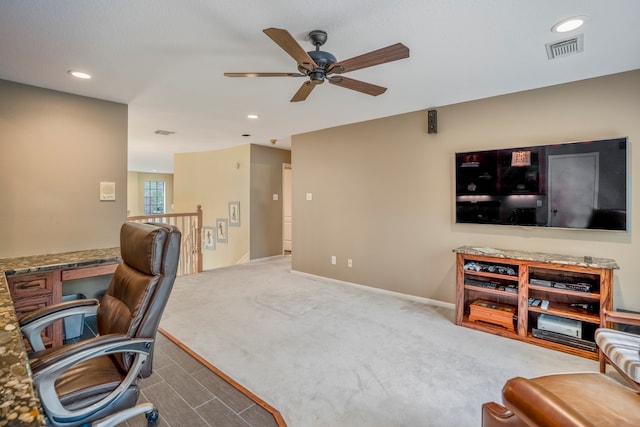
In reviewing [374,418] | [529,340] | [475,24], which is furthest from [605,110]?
[374,418]

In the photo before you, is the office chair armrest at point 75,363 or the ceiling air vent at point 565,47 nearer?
the office chair armrest at point 75,363

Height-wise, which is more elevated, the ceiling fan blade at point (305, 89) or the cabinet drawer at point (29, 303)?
the ceiling fan blade at point (305, 89)

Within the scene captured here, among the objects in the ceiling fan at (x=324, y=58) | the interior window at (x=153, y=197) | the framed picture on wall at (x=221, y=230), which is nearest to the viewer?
the ceiling fan at (x=324, y=58)

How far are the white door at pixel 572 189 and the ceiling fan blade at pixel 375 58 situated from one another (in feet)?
6.66

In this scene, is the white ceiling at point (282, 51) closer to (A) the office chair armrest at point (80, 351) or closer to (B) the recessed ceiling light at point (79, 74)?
(B) the recessed ceiling light at point (79, 74)

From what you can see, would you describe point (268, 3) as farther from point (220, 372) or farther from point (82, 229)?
point (82, 229)

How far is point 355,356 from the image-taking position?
8.25 feet

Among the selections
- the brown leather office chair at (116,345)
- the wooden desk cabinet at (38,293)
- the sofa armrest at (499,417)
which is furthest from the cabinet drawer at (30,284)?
the sofa armrest at (499,417)

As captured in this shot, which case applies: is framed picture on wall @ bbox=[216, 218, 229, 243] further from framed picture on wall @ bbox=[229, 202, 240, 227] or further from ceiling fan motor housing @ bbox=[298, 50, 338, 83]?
ceiling fan motor housing @ bbox=[298, 50, 338, 83]

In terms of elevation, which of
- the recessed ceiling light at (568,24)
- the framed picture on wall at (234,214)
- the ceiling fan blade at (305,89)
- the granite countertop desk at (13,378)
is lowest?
the granite countertop desk at (13,378)

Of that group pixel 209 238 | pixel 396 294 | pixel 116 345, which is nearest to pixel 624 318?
pixel 396 294

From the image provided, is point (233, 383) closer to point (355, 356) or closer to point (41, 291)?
point (355, 356)

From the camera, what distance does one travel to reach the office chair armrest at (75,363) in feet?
3.76

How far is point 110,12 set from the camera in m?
1.83
